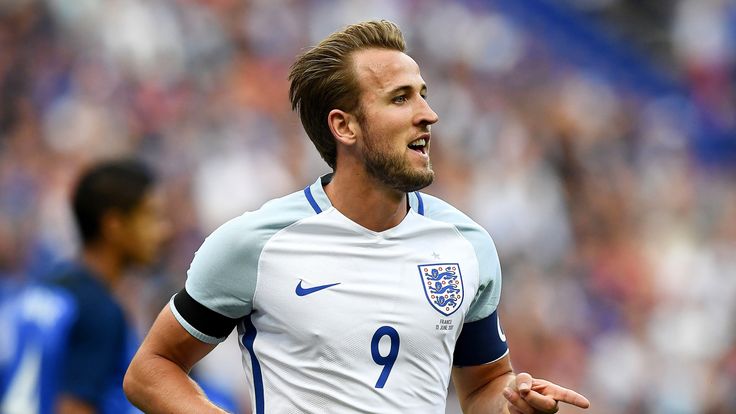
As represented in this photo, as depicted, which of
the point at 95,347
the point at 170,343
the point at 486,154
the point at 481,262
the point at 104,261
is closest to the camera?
the point at 170,343

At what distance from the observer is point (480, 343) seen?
4867 millimetres

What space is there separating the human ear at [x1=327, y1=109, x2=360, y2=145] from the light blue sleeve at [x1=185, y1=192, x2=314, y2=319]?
1.30 ft

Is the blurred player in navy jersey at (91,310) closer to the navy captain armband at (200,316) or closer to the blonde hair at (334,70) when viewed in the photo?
the navy captain armband at (200,316)

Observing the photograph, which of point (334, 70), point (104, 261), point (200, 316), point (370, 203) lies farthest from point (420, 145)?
point (104, 261)

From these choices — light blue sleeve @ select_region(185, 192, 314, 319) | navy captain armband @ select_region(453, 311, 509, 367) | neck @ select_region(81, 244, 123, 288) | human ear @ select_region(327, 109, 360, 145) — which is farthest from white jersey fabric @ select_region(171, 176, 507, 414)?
neck @ select_region(81, 244, 123, 288)

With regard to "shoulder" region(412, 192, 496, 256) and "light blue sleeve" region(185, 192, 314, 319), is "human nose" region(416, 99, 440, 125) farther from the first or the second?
"light blue sleeve" region(185, 192, 314, 319)

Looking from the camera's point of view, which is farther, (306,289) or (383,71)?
(383,71)

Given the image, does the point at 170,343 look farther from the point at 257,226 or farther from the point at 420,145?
the point at 420,145

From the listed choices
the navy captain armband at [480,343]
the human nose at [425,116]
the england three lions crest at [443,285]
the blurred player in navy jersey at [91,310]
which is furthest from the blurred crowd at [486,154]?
the human nose at [425,116]

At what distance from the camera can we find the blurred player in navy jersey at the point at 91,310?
21.3 ft

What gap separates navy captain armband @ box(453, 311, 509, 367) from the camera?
4844mm

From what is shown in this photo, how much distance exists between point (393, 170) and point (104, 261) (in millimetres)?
2593

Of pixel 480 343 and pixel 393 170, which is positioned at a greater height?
pixel 393 170

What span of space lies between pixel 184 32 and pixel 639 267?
4.97 meters
